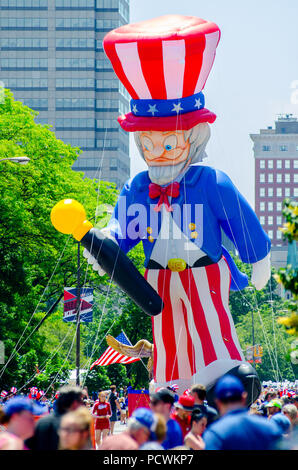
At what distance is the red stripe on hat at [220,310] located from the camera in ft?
43.7

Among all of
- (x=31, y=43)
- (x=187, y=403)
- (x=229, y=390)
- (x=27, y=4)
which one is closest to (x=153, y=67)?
(x=187, y=403)

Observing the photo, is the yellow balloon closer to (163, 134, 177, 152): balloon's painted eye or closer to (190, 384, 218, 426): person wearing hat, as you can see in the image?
(163, 134, 177, 152): balloon's painted eye

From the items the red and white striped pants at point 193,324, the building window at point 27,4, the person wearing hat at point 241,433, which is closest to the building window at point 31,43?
the building window at point 27,4

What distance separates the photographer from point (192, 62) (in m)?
13.1

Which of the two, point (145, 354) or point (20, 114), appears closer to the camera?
point (145, 354)

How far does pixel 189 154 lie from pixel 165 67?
127 centimetres

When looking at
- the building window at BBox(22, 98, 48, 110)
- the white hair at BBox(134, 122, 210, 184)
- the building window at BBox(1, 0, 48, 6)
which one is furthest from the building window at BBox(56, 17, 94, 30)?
the white hair at BBox(134, 122, 210, 184)

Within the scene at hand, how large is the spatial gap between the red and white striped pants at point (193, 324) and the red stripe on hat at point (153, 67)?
2426 millimetres

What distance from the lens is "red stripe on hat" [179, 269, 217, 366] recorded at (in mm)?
13211

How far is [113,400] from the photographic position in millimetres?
21406

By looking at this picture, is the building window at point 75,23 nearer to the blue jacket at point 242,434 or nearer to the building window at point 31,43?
the building window at point 31,43

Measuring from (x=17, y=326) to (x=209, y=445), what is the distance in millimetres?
20531

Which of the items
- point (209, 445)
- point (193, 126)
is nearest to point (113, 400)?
point (193, 126)

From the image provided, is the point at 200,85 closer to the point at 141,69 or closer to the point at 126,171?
the point at 141,69
